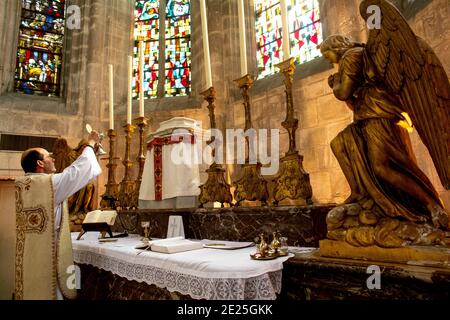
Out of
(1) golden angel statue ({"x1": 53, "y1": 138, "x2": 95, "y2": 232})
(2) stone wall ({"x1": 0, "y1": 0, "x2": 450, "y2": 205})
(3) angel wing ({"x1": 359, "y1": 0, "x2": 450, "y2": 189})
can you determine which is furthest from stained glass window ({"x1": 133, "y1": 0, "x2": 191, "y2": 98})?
(3) angel wing ({"x1": 359, "y1": 0, "x2": 450, "y2": 189})

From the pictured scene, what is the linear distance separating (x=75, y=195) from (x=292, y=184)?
281cm

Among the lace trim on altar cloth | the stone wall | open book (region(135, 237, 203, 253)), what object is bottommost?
the lace trim on altar cloth

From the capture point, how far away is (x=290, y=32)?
571 centimetres

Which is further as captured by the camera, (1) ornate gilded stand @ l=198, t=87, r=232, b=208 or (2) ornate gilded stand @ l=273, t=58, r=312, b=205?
(1) ornate gilded stand @ l=198, t=87, r=232, b=208

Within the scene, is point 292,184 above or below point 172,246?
above

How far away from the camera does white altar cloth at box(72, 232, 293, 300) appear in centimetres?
121

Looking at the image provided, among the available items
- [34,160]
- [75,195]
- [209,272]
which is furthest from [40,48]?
[209,272]

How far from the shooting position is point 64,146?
3859 millimetres

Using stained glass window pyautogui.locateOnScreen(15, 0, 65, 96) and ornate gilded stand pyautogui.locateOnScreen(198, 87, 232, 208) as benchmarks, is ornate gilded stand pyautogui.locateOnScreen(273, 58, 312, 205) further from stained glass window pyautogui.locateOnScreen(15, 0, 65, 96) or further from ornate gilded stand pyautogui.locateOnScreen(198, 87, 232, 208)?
stained glass window pyautogui.locateOnScreen(15, 0, 65, 96)

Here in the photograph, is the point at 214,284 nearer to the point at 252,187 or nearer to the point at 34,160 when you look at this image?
the point at 252,187

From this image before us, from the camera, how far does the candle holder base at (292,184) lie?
201 centimetres

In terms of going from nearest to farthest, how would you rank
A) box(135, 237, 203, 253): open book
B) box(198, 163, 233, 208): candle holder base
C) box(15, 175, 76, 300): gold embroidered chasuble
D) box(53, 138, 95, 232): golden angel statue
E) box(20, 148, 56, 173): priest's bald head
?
1. box(135, 237, 203, 253): open book
2. box(15, 175, 76, 300): gold embroidered chasuble
3. box(20, 148, 56, 173): priest's bald head
4. box(198, 163, 233, 208): candle holder base
5. box(53, 138, 95, 232): golden angel statue

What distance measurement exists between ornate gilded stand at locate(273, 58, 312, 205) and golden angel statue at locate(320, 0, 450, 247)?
21.1 inches
